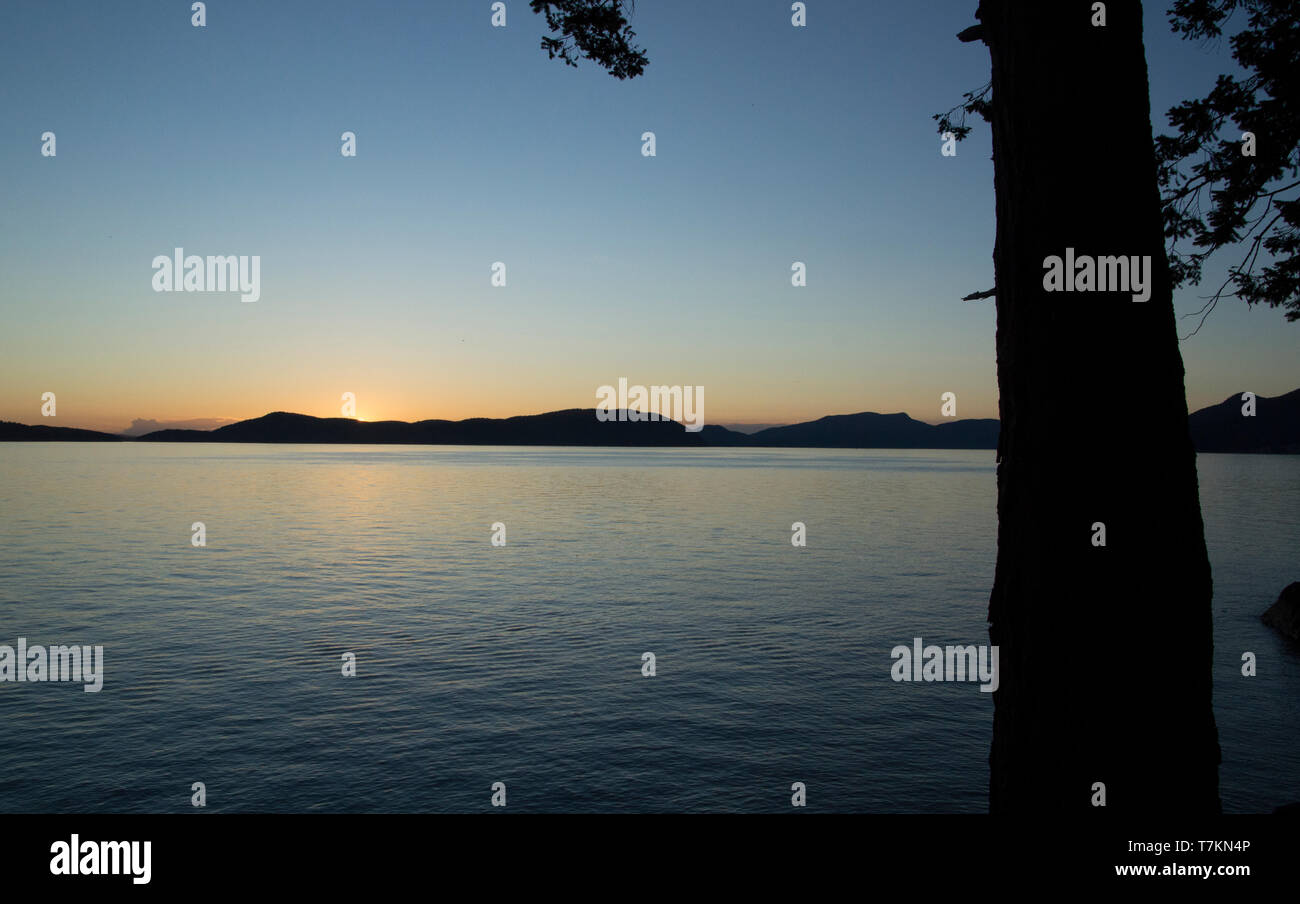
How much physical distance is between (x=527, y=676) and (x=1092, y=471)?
1483 cm

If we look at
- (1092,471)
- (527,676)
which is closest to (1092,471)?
(1092,471)

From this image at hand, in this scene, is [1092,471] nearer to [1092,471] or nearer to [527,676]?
[1092,471]

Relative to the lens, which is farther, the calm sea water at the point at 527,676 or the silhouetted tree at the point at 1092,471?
the calm sea water at the point at 527,676

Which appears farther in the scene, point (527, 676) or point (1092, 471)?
point (527, 676)

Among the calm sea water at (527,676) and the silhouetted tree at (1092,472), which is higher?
the silhouetted tree at (1092,472)

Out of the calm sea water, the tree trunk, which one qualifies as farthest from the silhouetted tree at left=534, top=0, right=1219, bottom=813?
the calm sea water

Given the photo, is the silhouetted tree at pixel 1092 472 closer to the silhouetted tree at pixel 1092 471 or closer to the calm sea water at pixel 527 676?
the silhouetted tree at pixel 1092 471

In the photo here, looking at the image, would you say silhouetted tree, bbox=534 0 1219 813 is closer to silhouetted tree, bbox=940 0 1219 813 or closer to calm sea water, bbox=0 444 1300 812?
silhouetted tree, bbox=940 0 1219 813

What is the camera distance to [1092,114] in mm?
4672

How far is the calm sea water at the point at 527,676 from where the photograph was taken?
1217cm

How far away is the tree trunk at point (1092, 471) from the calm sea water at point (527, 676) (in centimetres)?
747

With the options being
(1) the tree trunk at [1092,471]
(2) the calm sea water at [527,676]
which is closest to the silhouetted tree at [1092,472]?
(1) the tree trunk at [1092,471]

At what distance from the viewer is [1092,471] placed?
14.7 feet

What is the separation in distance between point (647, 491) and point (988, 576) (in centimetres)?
5560
